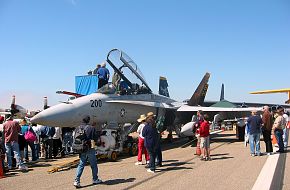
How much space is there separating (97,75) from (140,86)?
2063 millimetres

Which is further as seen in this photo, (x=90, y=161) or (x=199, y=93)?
(x=199, y=93)

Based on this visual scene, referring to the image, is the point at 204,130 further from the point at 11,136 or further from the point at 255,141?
the point at 11,136

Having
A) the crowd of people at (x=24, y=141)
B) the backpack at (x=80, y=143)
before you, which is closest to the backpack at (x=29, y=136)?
the crowd of people at (x=24, y=141)

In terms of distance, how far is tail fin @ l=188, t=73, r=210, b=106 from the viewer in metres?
17.8

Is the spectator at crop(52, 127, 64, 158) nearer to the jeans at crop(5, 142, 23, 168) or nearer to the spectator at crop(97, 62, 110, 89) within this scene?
the spectator at crop(97, 62, 110, 89)

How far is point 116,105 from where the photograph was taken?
39.1 feet

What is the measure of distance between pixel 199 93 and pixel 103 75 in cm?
760

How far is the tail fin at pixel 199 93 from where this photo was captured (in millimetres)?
17839

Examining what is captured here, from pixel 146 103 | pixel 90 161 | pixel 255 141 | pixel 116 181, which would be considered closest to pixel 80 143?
pixel 90 161

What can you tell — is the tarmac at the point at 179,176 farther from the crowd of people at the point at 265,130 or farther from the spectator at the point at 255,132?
the crowd of people at the point at 265,130

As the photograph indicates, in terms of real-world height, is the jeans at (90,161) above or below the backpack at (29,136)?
below

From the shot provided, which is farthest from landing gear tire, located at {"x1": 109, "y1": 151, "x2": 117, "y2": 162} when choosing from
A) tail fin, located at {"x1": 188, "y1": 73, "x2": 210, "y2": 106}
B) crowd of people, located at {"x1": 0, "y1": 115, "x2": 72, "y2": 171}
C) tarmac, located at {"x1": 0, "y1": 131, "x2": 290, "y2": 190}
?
tail fin, located at {"x1": 188, "y1": 73, "x2": 210, "y2": 106}

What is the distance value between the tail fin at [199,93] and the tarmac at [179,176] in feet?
26.4

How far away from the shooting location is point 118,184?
6.72m
